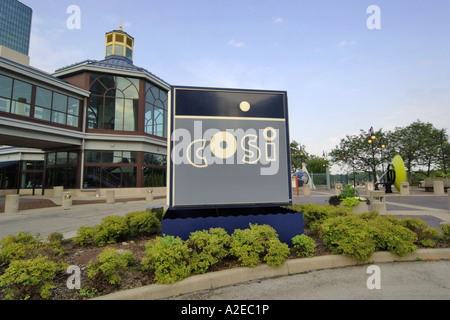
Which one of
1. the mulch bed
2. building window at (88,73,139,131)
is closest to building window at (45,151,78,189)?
building window at (88,73,139,131)

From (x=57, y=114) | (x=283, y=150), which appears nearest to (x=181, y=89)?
(x=283, y=150)

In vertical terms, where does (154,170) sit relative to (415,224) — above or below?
above

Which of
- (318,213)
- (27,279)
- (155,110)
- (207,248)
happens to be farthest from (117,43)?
(207,248)

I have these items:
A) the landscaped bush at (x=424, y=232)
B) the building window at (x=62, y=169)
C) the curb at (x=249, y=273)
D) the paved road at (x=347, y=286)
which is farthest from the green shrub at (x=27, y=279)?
the building window at (x=62, y=169)

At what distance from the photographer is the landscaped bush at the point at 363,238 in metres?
4.39

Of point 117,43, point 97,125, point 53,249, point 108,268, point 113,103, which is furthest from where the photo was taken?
point 117,43

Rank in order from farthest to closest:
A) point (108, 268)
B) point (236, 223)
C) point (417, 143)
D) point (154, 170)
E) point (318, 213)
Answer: point (417, 143), point (154, 170), point (318, 213), point (236, 223), point (108, 268)

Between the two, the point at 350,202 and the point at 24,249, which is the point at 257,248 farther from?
the point at 350,202

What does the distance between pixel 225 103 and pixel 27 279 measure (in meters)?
4.60

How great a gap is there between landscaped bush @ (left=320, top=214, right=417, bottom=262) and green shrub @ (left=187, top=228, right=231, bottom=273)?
2.24m

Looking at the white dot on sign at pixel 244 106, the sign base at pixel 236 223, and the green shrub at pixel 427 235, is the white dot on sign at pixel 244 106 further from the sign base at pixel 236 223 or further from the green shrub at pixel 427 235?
the green shrub at pixel 427 235

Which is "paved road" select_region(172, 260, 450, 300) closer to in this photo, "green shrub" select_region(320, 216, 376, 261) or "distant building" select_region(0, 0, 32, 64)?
"green shrub" select_region(320, 216, 376, 261)

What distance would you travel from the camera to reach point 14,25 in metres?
127
